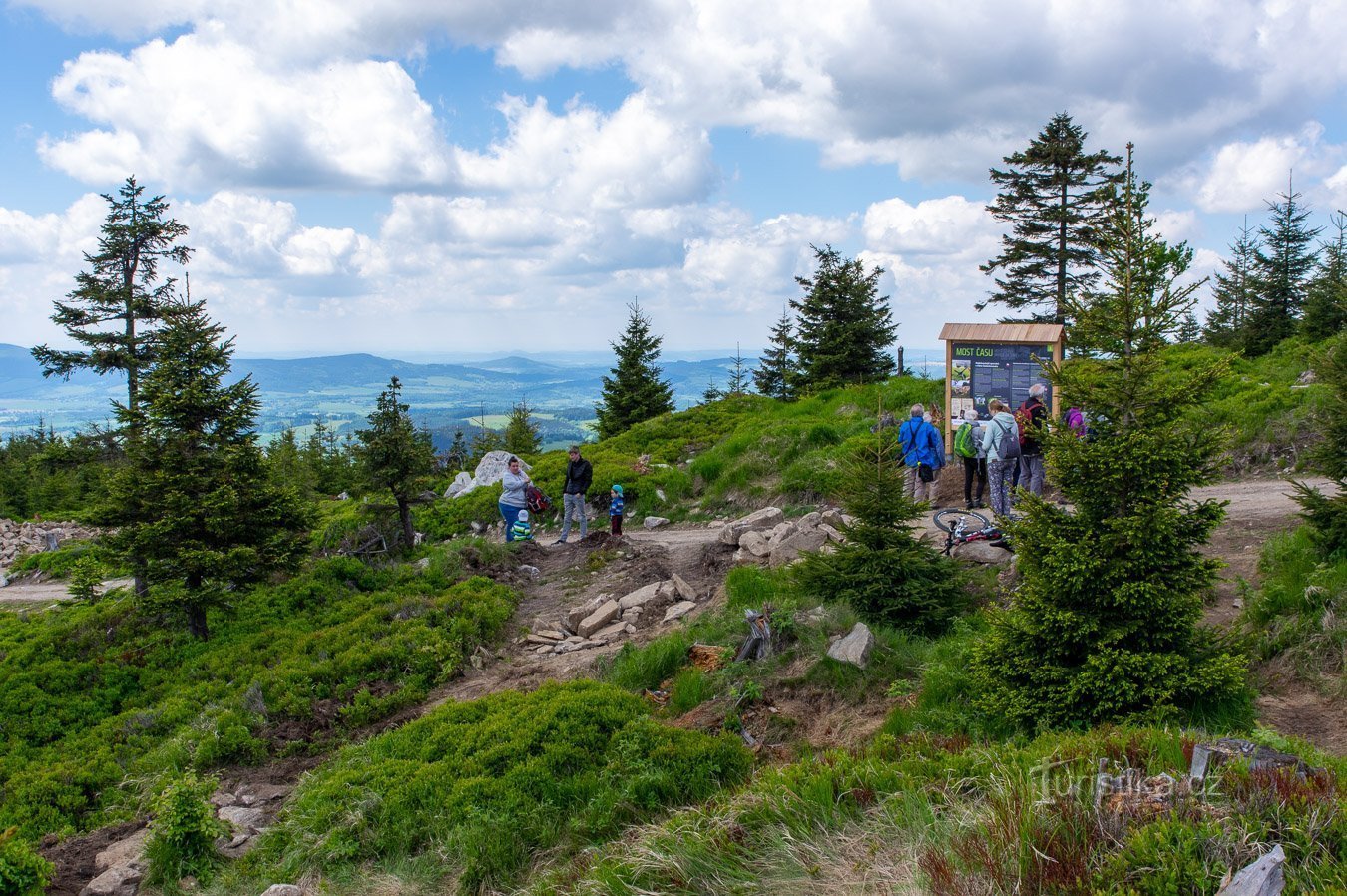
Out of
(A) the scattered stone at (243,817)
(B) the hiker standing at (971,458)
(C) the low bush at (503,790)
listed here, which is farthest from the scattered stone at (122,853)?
(B) the hiker standing at (971,458)

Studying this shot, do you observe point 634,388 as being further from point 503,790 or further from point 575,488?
point 503,790

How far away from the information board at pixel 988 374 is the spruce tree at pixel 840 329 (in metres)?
13.9

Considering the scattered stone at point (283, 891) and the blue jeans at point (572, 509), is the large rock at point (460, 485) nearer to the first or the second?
the blue jeans at point (572, 509)

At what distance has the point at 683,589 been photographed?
12.9 m

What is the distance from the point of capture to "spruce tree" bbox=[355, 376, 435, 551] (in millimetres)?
16484

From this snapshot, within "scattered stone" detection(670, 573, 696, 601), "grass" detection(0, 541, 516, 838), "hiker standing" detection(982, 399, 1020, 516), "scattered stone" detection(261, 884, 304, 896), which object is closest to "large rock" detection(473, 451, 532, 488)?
"grass" detection(0, 541, 516, 838)

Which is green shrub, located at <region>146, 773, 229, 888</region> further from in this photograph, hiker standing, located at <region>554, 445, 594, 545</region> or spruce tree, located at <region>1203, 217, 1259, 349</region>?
spruce tree, located at <region>1203, 217, 1259, 349</region>

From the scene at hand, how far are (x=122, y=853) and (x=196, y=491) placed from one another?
730 centimetres

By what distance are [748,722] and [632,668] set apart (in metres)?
2.18

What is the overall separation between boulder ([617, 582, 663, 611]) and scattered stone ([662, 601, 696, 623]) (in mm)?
556

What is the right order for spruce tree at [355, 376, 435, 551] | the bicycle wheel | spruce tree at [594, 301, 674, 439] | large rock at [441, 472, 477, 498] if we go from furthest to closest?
spruce tree at [594, 301, 674, 439] → large rock at [441, 472, 477, 498] → spruce tree at [355, 376, 435, 551] → the bicycle wheel

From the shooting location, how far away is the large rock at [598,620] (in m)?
12.3

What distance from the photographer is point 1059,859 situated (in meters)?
3.79

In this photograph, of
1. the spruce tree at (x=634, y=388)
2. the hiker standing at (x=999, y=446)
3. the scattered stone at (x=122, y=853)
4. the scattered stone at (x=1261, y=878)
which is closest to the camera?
the scattered stone at (x=1261, y=878)
